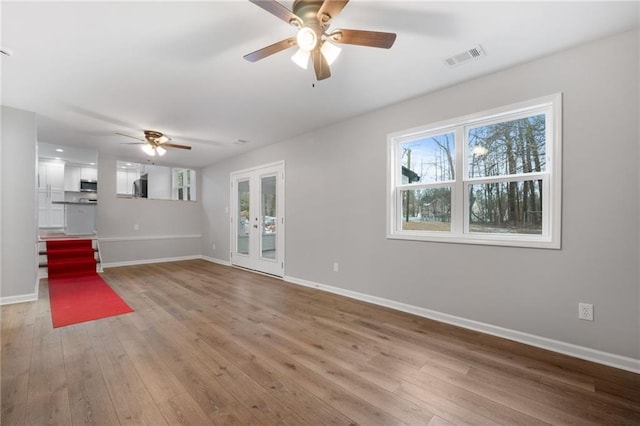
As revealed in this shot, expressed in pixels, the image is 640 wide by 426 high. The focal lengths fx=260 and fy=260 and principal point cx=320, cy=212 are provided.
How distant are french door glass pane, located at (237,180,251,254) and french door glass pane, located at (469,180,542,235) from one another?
14.4 feet

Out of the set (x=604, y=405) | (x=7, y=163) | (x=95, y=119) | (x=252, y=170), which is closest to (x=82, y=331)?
(x=7, y=163)

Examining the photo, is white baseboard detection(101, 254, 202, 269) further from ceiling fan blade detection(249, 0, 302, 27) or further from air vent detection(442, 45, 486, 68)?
air vent detection(442, 45, 486, 68)

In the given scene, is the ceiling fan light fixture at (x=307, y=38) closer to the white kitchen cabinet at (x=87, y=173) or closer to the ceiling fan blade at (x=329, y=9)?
the ceiling fan blade at (x=329, y=9)

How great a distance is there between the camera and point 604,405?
162cm

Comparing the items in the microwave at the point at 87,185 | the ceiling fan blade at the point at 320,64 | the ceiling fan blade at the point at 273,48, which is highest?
the ceiling fan blade at the point at 273,48

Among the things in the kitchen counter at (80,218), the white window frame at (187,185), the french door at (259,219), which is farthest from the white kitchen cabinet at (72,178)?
the french door at (259,219)

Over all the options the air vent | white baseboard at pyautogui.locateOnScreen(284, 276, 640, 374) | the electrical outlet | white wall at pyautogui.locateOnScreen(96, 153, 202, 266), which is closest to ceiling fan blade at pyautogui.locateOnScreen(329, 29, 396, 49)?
the air vent

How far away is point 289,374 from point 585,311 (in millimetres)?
2465

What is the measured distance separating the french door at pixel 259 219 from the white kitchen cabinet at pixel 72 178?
5.35 metres

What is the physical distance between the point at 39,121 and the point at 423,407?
19.2 ft

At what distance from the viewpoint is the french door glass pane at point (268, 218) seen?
16.9 feet

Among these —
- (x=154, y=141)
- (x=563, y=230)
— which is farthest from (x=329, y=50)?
(x=154, y=141)

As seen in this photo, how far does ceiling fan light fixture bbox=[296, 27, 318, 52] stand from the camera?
5.57ft

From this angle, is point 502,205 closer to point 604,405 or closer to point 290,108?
point 604,405
